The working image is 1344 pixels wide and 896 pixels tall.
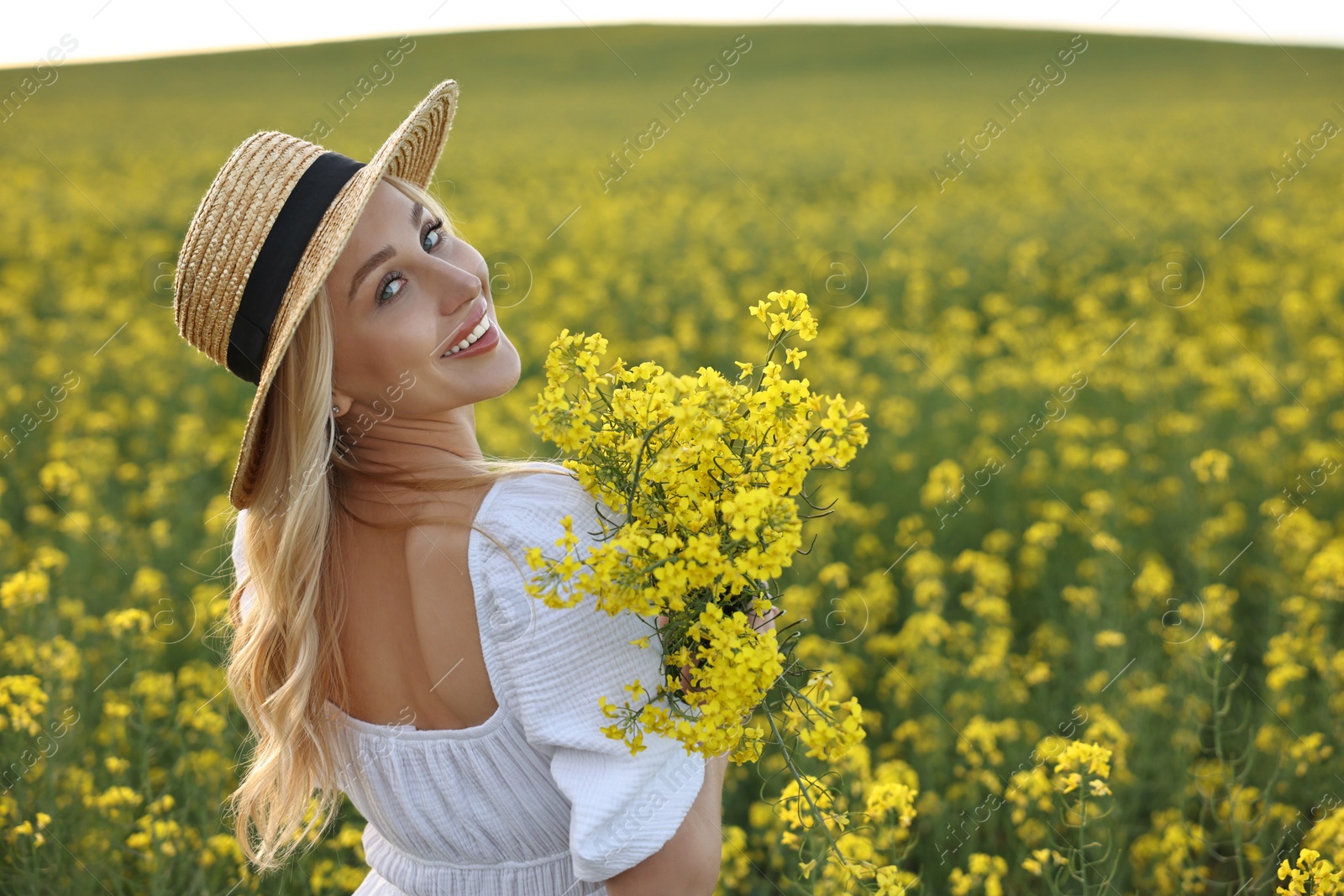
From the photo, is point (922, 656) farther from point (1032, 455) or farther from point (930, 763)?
point (1032, 455)

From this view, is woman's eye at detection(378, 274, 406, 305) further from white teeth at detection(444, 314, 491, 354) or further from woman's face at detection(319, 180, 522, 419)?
white teeth at detection(444, 314, 491, 354)

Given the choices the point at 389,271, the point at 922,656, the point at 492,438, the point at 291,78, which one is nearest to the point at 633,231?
the point at 492,438

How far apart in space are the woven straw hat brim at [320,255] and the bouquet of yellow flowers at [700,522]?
37cm

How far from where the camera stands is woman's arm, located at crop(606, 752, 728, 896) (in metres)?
1.46

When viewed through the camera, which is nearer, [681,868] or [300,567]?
[681,868]

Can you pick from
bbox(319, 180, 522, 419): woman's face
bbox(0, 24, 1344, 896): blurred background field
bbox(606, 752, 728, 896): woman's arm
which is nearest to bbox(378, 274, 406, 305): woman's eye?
bbox(319, 180, 522, 419): woman's face

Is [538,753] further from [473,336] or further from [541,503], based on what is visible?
[473,336]

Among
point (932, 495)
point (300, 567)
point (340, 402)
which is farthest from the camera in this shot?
point (932, 495)

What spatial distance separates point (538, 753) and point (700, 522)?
18.0 inches

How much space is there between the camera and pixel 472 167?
19406mm

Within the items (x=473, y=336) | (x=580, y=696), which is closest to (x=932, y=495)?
(x=473, y=336)

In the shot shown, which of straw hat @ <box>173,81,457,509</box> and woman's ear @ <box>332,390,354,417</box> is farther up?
straw hat @ <box>173,81,457,509</box>

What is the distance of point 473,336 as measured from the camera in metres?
1.65

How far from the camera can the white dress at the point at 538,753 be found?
55.8 inches
